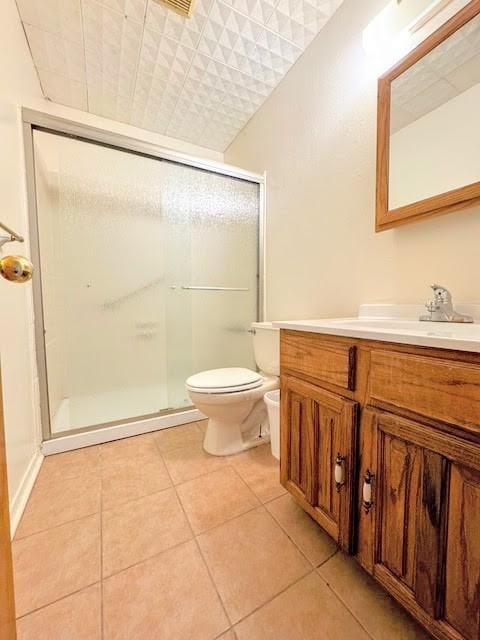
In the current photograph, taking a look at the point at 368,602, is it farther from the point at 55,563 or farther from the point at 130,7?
the point at 130,7

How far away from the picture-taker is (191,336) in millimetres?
2027

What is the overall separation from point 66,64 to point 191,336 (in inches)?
72.5

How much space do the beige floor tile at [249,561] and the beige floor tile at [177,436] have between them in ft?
2.14

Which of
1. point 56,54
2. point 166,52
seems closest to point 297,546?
point 166,52

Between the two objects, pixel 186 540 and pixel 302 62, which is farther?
pixel 302 62

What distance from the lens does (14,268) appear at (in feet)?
1.97

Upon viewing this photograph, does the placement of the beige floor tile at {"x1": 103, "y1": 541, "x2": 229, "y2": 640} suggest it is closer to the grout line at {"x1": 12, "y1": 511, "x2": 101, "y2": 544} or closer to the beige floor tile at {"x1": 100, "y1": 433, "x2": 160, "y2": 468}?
the grout line at {"x1": 12, "y1": 511, "x2": 101, "y2": 544}

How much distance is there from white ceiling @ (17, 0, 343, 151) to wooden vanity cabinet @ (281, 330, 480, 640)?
1691 mm

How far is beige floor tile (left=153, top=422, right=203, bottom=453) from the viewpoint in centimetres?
156

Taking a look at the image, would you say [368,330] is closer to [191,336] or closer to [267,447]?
[267,447]

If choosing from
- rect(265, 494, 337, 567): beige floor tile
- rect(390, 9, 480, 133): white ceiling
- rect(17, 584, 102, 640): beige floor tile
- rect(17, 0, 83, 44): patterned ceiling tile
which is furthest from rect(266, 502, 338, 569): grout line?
rect(17, 0, 83, 44): patterned ceiling tile

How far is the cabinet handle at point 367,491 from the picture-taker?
0.69 m

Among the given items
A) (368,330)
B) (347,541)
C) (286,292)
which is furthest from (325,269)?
(347,541)

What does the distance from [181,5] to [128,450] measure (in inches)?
89.3
